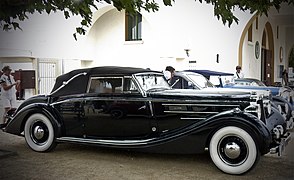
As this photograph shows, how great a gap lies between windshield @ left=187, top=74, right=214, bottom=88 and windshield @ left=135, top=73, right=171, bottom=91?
1.14 ft

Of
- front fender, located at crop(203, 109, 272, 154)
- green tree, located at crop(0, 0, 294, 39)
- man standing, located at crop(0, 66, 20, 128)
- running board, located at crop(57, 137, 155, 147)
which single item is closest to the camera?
green tree, located at crop(0, 0, 294, 39)

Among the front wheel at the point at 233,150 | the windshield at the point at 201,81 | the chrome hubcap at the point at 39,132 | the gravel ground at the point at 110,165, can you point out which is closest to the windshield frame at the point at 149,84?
the windshield at the point at 201,81

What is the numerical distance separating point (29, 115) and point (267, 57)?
3056mm

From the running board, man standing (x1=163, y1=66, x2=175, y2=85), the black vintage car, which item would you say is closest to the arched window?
the black vintage car

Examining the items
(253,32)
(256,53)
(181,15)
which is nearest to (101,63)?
(181,15)

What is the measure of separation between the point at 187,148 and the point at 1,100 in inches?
60.2

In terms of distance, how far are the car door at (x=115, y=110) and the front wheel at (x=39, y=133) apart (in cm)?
37

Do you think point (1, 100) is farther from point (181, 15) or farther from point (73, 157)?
point (181, 15)

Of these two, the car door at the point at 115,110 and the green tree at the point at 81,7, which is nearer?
the green tree at the point at 81,7

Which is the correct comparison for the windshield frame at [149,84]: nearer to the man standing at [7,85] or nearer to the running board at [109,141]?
the running board at [109,141]

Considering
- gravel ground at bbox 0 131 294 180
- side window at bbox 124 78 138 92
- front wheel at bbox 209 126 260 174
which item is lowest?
gravel ground at bbox 0 131 294 180

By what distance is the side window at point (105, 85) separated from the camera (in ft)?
10.00

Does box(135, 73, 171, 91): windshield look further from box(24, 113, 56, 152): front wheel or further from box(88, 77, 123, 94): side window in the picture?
box(24, 113, 56, 152): front wheel

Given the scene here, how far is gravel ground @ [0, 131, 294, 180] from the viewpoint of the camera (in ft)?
8.58
